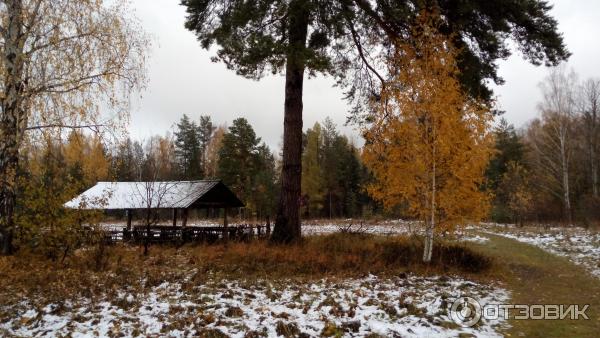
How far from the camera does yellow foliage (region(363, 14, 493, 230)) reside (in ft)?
33.6

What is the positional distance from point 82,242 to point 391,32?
400 inches

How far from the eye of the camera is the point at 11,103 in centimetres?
859

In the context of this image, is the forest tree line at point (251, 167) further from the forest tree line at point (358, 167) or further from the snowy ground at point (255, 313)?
the snowy ground at point (255, 313)

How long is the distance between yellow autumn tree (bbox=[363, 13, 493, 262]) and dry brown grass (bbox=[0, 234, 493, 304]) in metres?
1.05

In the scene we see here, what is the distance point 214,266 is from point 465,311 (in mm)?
5781

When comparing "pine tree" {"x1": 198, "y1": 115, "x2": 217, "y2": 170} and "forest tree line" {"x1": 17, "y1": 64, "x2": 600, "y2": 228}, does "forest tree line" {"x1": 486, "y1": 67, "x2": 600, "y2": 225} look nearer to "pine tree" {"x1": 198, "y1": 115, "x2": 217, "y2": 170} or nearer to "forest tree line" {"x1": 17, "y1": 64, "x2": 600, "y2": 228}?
"forest tree line" {"x1": 17, "y1": 64, "x2": 600, "y2": 228}

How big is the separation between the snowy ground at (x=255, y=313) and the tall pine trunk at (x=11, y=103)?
3544 millimetres

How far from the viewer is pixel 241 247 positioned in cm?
1173

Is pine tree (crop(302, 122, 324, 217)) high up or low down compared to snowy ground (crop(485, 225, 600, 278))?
up

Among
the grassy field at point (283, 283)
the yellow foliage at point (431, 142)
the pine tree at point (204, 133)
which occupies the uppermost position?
the pine tree at point (204, 133)

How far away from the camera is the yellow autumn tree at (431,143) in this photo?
33.6 ft

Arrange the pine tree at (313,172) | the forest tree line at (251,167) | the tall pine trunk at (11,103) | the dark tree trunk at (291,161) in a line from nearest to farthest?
the tall pine trunk at (11,103), the dark tree trunk at (291,161), the forest tree line at (251,167), the pine tree at (313,172)

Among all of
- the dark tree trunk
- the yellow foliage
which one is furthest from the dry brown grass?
the yellow foliage

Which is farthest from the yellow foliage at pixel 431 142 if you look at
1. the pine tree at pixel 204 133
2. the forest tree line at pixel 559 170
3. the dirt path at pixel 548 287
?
the pine tree at pixel 204 133
